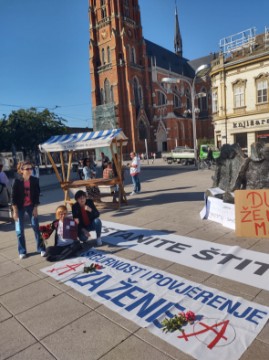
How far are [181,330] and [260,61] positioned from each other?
28826 mm

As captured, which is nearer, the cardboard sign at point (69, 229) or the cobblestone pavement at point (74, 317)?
the cobblestone pavement at point (74, 317)

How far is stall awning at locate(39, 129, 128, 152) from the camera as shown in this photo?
9.12 metres

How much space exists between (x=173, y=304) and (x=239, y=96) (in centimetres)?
2843

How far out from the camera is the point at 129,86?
158 feet

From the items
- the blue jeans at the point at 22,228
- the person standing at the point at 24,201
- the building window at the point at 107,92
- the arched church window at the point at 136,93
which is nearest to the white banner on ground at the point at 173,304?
the blue jeans at the point at 22,228

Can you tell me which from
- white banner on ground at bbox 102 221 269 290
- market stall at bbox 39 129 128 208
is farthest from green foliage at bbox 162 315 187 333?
market stall at bbox 39 129 128 208

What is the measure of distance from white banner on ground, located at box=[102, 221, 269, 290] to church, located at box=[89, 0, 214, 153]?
42.2 m

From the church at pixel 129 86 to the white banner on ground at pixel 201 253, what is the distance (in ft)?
139

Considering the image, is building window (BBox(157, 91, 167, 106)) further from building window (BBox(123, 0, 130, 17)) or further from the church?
building window (BBox(123, 0, 130, 17))

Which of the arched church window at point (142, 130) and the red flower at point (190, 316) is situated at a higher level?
the arched church window at point (142, 130)

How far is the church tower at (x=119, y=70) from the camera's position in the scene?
1891 inches

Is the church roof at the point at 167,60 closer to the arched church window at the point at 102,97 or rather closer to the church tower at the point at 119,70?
the church tower at the point at 119,70

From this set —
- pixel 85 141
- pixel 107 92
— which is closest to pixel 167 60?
pixel 107 92

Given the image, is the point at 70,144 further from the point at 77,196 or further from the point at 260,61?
the point at 260,61
